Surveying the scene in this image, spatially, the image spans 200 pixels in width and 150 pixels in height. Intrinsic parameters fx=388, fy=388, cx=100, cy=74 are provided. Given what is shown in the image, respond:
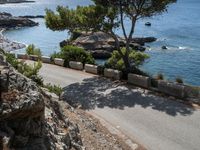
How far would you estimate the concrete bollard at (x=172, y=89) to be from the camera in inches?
872

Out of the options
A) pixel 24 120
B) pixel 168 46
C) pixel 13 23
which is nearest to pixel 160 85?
pixel 24 120

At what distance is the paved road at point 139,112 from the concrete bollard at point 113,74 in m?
0.78

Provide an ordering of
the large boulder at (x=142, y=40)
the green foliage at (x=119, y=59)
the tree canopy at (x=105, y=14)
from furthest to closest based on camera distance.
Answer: the large boulder at (x=142, y=40), the green foliage at (x=119, y=59), the tree canopy at (x=105, y=14)

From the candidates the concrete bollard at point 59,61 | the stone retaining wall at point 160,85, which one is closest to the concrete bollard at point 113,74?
the stone retaining wall at point 160,85

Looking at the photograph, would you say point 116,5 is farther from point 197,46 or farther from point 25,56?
point 197,46

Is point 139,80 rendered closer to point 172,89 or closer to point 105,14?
point 172,89

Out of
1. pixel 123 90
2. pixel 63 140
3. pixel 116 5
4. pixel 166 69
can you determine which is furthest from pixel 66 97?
pixel 166 69

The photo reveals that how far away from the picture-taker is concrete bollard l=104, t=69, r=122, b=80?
1073 inches

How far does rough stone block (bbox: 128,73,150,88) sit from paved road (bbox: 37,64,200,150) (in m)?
0.73

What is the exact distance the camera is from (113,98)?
22891mm

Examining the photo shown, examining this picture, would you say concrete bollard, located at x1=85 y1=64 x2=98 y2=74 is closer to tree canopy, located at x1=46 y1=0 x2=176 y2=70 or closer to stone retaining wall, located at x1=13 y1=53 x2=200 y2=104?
stone retaining wall, located at x1=13 y1=53 x2=200 y2=104

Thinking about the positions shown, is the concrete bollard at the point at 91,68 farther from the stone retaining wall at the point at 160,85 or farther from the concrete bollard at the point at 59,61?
the concrete bollard at the point at 59,61

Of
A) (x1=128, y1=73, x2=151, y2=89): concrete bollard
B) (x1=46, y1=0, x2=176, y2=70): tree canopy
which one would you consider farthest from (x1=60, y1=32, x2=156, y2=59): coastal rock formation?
(x1=128, y1=73, x2=151, y2=89): concrete bollard

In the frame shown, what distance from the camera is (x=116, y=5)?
1094 inches
